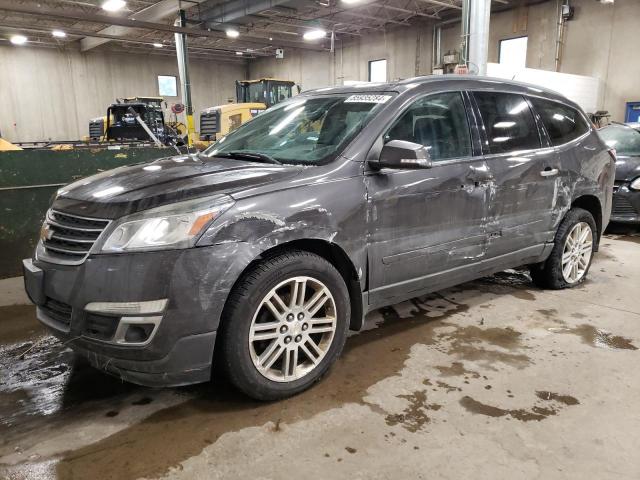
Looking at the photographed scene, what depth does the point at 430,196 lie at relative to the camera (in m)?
2.83

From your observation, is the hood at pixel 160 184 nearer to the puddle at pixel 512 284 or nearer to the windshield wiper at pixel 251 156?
the windshield wiper at pixel 251 156

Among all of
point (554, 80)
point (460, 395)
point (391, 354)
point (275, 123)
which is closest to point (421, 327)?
point (391, 354)

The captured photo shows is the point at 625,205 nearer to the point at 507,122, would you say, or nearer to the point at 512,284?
the point at 512,284

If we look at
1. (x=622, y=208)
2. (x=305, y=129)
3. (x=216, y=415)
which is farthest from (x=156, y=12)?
(x=216, y=415)

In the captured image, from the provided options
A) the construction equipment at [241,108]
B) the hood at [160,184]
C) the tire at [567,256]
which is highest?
the construction equipment at [241,108]

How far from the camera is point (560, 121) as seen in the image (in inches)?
149

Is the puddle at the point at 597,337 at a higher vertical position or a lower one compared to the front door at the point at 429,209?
lower

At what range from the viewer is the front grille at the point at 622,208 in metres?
6.41

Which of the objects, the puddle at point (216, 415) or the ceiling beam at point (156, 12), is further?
the ceiling beam at point (156, 12)

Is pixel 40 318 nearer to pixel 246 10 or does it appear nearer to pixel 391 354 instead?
pixel 391 354

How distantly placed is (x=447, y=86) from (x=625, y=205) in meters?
4.78

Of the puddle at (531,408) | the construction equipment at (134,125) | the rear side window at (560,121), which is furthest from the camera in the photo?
the construction equipment at (134,125)

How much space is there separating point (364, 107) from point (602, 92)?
14289 millimetres

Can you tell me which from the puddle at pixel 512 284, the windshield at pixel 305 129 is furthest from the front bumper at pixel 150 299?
the puddle at pixel 512 284
